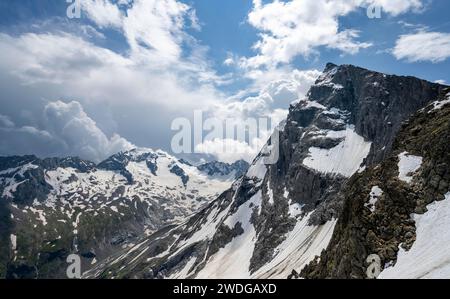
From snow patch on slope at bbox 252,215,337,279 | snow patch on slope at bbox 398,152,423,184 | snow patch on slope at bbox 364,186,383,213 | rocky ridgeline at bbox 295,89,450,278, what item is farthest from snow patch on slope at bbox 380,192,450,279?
snow patch on slope at bbox 252,215,337,279

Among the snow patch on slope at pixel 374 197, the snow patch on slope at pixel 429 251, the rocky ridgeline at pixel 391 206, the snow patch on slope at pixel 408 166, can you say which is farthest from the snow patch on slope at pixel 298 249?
the snow patch on slope at pixel 429 251

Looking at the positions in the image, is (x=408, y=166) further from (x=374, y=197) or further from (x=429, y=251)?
(x=429, y=251)

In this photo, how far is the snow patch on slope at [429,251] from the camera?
38625 millimetres

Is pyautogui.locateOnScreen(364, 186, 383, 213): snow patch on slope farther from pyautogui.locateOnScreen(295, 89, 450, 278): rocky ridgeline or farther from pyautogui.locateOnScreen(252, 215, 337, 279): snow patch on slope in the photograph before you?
pyautogui.locateOnScreen(252, 215, 337, 279): snow patch on slope

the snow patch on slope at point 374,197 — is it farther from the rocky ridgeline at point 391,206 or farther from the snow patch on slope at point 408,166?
the snow patch on slope at point 408,166

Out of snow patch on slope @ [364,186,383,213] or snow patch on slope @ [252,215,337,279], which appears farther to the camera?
snow patch on slope @ [252,215,337,279]

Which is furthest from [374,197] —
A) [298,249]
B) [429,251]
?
[298,249]

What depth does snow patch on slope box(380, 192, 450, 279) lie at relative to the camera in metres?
38.6

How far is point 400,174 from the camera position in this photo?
211 feet
